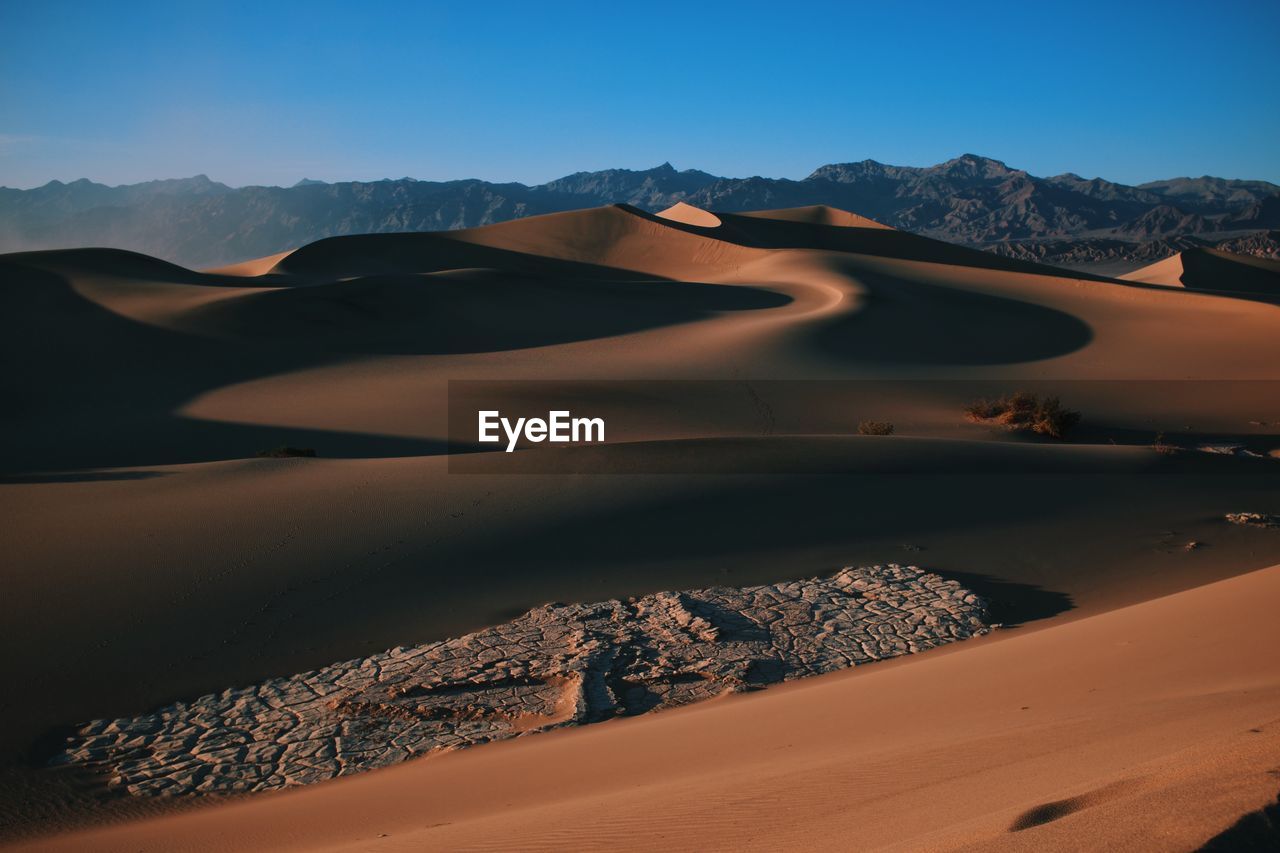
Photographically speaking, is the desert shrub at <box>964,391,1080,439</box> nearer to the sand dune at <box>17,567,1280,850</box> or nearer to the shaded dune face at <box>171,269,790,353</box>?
the sand dune at <box>17,567,1280,850</box>

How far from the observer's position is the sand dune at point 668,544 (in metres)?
4.55

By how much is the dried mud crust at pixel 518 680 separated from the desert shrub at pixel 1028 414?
36.1ft

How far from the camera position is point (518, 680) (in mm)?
7145

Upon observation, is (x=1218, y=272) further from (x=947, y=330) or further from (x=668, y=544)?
(x=668, y=544)

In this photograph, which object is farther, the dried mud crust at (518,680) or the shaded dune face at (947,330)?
the shaded dune face at (947,330)

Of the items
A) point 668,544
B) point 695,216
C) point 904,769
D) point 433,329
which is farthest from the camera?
point 695,216

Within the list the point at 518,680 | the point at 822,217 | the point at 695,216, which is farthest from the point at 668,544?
the point at 822,217

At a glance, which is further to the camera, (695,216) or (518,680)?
(695,216)

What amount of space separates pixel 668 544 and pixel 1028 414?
11843 mm

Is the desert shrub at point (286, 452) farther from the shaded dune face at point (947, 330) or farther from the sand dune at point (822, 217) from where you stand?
the sand dune at point (822, 217)

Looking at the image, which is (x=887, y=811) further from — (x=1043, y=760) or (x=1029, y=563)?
(x=1029, y=563)

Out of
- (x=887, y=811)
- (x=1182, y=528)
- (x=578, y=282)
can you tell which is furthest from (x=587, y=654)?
(x=578, y=282)

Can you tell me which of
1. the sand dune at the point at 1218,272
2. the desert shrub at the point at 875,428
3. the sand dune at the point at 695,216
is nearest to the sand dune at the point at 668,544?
the desert shrub at the point at 875,428

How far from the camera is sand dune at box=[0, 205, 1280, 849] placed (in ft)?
14.9
